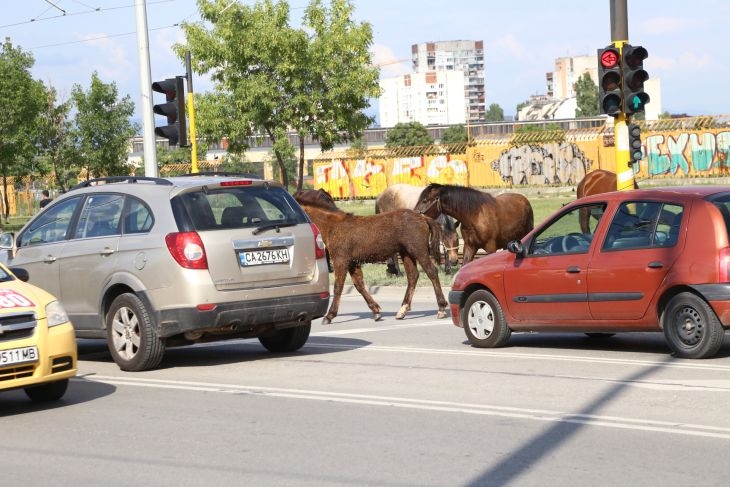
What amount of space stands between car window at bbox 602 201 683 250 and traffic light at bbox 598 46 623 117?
5758 mm

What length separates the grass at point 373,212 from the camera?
2227 centimetres

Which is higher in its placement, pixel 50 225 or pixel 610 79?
pixel 610 79

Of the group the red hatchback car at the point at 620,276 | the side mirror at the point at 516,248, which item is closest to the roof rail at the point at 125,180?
the red hatchback car at the point at 620,276

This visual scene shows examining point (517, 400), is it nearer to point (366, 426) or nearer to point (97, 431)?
point (366, 426)

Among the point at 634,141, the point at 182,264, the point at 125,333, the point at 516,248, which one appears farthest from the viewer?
the point at 634,141

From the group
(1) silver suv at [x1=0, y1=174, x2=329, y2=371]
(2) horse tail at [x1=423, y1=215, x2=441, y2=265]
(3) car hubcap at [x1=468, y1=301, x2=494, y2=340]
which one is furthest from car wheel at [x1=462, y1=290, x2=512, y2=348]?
(2) horse tail at [x1=423, y1=215, x2=441, y2=265]

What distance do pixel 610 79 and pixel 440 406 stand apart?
9.22 metres

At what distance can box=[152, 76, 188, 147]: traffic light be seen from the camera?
69.5 feet

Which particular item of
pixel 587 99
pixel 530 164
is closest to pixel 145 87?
pixel 530 164

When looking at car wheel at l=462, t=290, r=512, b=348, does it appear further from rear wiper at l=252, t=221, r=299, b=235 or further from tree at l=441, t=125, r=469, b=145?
tree at l=441, t=125, r=469, b=145

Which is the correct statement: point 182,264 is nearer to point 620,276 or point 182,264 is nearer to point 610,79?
point 620,276

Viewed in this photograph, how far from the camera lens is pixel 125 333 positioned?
1186cm

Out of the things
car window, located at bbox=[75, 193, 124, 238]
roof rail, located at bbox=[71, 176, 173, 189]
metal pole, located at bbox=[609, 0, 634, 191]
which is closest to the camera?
roof rail, located at bbox=[71, 176, 173, 189]

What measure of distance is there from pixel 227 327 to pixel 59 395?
1853 mm
